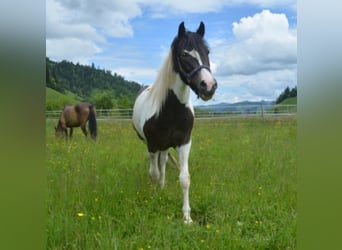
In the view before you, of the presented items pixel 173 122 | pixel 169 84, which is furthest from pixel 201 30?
pixel 173 122

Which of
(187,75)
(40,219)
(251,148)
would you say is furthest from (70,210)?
(251,148)

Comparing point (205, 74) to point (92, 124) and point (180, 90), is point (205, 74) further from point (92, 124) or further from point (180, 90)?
point (92, 124)

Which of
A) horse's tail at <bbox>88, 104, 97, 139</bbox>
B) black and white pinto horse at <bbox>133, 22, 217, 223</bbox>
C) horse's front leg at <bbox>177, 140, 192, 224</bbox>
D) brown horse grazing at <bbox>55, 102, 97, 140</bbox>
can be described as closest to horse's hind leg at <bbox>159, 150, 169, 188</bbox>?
black and white pinto horse at <bbox>133, 22, 217, 223</bbox>

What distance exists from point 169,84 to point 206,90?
0.74m

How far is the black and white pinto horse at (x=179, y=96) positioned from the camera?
328 centimetres

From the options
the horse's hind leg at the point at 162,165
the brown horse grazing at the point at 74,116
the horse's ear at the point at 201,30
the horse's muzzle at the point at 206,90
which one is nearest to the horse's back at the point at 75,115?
the brown horse grazing at the point at 74,116

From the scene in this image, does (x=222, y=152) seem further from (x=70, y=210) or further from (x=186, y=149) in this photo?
(x=70, y=210)

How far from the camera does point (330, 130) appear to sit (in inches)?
24.7

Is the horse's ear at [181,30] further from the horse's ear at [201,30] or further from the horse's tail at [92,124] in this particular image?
the horse's tail at [92,124]

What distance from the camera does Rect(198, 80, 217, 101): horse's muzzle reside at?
10.1 ft

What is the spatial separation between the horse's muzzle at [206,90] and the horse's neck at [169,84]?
1.73 ft

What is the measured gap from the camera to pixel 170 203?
3604 millimetres

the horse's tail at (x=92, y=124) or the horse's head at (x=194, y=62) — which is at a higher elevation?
the horse's head at (x=194, y=62)

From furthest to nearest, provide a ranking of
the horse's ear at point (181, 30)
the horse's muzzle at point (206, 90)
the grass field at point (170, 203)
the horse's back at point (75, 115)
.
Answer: the horse's back at point (75, 115) < the horse's ear at point (181, 30) < the horse's muzzle at point (206, 90) < the grass field at point (170, 203)
